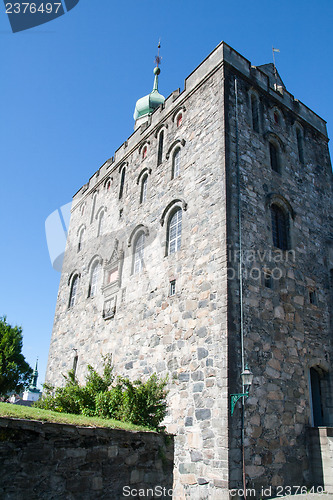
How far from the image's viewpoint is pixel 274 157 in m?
14.2

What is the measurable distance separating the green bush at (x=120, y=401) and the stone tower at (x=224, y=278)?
470mm

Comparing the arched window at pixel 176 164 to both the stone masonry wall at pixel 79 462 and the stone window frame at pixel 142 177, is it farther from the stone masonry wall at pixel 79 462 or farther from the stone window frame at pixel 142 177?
the stone masonry wall at pixel 79 462

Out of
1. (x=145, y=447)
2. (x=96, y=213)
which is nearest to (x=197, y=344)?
(x=145, y=447)

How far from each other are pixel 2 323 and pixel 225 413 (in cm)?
1652

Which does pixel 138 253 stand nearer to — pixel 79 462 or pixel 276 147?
pixel 276 147

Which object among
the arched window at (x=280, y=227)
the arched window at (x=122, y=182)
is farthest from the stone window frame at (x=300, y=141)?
the arched window at (x=122, y=182)

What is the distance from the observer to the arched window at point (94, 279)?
17916mm

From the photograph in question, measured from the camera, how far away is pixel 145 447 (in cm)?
833

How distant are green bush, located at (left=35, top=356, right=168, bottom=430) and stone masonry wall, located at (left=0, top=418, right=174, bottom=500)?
1488mm

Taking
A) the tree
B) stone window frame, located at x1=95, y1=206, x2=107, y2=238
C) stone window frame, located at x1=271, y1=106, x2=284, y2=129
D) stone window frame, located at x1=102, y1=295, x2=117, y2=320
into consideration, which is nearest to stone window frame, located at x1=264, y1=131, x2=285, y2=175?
stone window frame, located at x1=271, y1=106, x2=284, y2=129

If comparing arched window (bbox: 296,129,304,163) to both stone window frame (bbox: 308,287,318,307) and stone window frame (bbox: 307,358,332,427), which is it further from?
stone window frame (bbox: 307,358,332,427)

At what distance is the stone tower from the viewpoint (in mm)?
9648

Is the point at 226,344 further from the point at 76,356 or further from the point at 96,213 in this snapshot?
the point at 96,213

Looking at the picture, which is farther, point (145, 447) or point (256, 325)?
A: point (256, 325)
